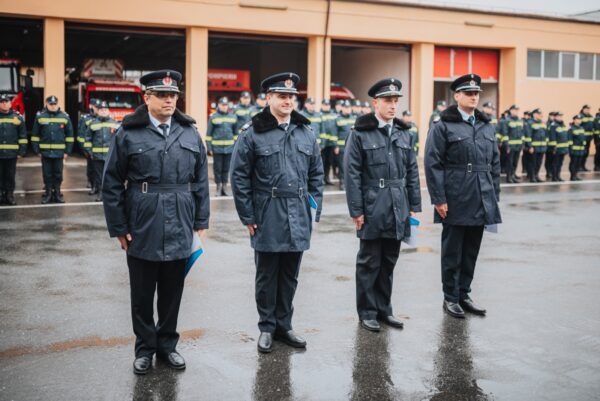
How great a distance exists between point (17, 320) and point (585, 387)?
4.79m

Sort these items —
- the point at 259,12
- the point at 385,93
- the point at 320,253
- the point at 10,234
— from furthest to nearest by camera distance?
the point at 259,12, the point at 10,234, the point at 320,253, the point at 385,93

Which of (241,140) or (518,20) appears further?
(518,20)

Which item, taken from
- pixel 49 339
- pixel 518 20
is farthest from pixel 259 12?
pixel 49 339

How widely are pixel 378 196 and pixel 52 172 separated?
10.7 metres

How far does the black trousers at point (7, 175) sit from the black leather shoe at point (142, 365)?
10.8 meters

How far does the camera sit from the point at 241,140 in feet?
19.6

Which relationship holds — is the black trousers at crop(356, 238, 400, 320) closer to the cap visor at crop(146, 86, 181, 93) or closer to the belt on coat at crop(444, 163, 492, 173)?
the belt on coat at crop(444, 163, 492, 173)

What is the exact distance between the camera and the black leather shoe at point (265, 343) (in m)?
5.76

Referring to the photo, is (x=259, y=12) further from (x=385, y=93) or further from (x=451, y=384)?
(x=451, y=384)

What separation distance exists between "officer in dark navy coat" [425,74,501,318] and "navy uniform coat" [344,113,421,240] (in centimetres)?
51

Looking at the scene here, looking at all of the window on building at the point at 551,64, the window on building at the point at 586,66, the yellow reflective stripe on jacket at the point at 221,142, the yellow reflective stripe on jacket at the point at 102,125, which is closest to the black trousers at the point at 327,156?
the yellow reflective stripe on jacket at the point at 221,142

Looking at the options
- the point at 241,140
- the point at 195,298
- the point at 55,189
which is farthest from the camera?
the point at 55,189

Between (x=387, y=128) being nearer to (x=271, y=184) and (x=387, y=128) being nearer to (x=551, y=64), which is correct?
(x=271, y=184)

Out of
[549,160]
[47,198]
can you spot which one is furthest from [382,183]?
[549,160]
